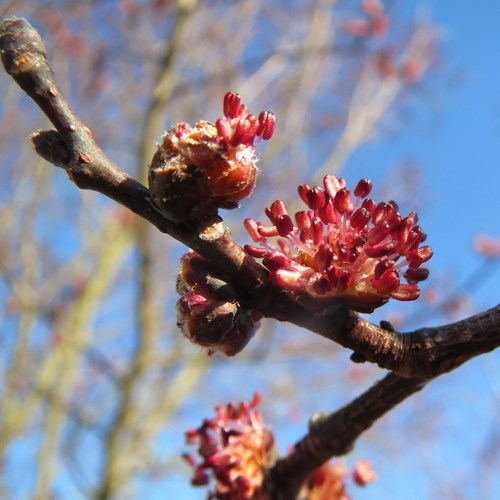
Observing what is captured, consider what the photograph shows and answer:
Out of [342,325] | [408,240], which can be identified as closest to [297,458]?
[342,325]

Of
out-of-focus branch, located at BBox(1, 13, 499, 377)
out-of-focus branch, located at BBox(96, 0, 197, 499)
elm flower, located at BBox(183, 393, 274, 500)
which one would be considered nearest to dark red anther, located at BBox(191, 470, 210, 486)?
elm flower, located at BBox(183, 393, 274, 500)

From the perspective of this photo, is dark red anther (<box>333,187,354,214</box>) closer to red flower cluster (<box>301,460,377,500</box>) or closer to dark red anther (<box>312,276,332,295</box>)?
dark red anther (<box>312,276,332,295</box>)

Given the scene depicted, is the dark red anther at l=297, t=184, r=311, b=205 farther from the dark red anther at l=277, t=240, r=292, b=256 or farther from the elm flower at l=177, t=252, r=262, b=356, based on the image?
the elm flower at l=177, t=252, r=262, b=356

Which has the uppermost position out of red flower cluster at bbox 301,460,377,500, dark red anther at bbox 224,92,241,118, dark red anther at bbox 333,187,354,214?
dark red anther at bbox 224,92,241,118

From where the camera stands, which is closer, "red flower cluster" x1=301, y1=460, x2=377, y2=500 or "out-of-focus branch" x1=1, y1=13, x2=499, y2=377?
"out-of-focus branch" x1=1, y1=13, x2=499, y2=377

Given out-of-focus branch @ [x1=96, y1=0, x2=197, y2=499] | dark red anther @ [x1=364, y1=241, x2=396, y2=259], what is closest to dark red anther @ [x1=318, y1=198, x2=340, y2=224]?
dark red anther @ [x1=364, y1=241, x2=396, y2=259]

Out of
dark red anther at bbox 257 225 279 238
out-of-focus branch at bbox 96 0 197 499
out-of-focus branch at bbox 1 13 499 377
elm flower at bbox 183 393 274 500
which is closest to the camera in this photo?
out-of-focus branch at bbox 1 13 499 377

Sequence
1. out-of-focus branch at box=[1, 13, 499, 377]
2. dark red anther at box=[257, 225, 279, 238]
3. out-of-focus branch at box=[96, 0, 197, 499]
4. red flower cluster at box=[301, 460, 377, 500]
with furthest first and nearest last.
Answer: out-of-focus branch at box=[96, 0, 197, 499] < red flower cluster at box=[301, 460, 377, 500] < dark red anther at box=[257, 225, 279, 238] < out-of-focus branch at box=[1, 13, 499, 377]

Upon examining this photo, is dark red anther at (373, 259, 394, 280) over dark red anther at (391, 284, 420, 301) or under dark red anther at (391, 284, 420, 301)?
over

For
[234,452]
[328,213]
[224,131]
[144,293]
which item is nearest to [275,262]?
[328,213]
